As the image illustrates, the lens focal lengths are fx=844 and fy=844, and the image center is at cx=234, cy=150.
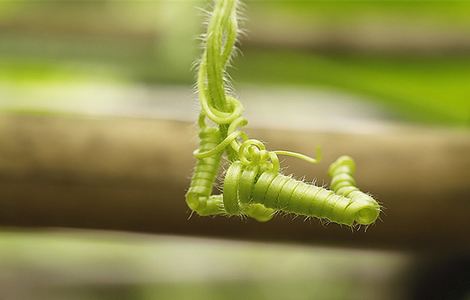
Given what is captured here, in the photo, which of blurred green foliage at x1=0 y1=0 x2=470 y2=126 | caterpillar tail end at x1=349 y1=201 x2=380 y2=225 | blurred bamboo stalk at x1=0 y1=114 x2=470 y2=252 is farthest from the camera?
blurred green foliage at x1=0 y1=0 x2=470 y2=126

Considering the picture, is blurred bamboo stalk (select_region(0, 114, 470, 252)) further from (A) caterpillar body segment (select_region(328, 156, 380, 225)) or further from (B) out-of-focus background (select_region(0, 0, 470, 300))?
(A) caterpillar body segment (select_region(328, 156, 380, 225))

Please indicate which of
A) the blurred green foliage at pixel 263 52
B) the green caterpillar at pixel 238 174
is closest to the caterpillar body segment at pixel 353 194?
the green caterpillar at pixel 238 174

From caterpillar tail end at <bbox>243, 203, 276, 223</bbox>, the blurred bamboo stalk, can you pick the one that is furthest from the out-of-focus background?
caterpillar tail end at <bbox>243, 203, 276, 223</bbox>

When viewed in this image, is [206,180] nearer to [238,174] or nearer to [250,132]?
[238,174]

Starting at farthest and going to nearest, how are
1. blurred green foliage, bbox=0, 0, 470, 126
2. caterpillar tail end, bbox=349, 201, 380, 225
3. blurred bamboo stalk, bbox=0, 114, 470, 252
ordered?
blurred green foliage, bbox=0, 0, 470, 126
blurred bamboo stalk, bbox=0, 114, 470, 252
caterpillar tail end, bbox=349, 201, 380, 225

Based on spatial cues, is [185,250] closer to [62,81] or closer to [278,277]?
[278,277]

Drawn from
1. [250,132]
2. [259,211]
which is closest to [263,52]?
[250,132]
